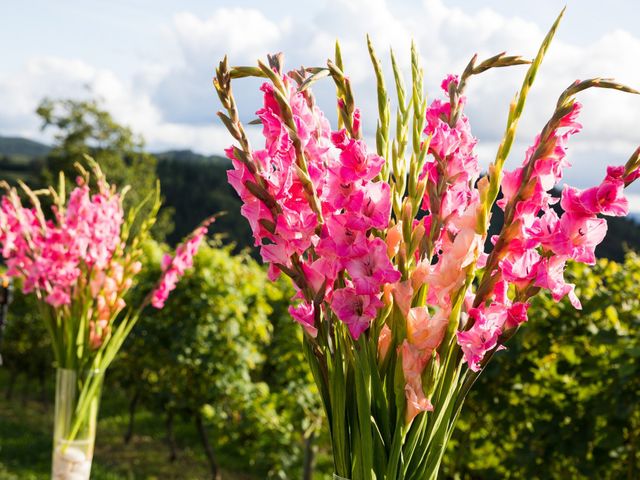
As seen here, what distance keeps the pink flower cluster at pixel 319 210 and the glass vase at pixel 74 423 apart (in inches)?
68.8

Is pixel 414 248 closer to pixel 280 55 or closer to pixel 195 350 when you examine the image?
pixel 280 55

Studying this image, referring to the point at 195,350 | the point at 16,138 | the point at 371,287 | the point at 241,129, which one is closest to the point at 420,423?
the point at 371,287

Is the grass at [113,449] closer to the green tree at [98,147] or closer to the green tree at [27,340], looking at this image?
the green tree at [27,340]

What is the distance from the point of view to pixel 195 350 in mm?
5742

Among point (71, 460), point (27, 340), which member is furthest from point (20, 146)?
point (71, 460)

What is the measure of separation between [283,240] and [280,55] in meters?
0.27

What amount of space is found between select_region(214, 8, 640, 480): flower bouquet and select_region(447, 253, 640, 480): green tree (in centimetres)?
165

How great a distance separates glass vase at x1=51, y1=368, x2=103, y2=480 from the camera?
246 cm

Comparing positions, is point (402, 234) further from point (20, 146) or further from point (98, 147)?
point (20, 146)

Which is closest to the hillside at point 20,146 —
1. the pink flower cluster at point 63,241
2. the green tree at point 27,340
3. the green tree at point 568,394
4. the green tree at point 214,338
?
the green tree at point 27,340

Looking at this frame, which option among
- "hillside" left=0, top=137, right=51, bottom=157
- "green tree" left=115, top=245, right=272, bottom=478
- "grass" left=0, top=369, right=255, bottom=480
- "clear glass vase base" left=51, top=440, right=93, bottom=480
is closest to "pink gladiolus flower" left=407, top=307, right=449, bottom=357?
"clear glass vase base" left=51, top=440, right=93, bottom=480

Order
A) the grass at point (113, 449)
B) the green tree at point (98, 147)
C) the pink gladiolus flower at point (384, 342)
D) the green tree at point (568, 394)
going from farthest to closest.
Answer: the green tree at point (98, 147)
the grass at point (113, 449)
the green tree at point (568, 394)
the pink gladiolus flower at point (384, 342)

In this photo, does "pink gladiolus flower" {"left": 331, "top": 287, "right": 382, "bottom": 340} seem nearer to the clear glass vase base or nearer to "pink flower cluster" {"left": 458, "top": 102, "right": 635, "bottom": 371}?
"pink flower cluster" {"left": 458, "top": 102, "right": 635, "bottom": 371}

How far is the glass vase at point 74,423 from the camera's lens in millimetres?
2463
